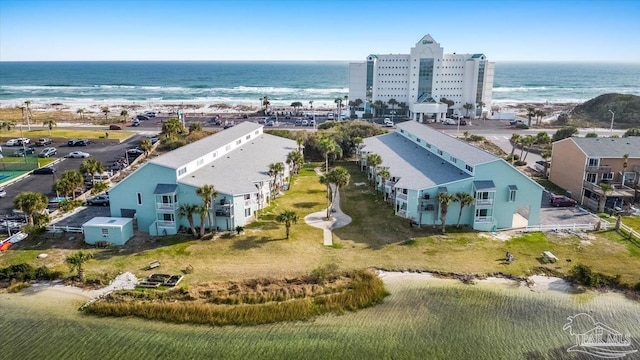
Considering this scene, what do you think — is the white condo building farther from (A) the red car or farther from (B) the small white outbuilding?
(B) the small white outbuilding

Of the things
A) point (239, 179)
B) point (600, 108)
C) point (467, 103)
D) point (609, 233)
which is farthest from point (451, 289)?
point (600, 108)

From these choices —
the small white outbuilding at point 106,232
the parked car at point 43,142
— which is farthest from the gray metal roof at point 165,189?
the parked car at point 43,142

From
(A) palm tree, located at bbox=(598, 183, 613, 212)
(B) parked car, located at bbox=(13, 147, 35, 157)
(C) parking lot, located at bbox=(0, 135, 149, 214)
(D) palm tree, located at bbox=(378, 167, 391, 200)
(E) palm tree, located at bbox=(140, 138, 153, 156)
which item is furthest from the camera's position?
(B) parked car, located at bbox=(13, 147, 35, 157)

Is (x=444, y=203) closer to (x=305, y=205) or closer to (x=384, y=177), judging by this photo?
(x=384, y=177)

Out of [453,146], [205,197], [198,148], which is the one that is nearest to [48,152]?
[198,148]

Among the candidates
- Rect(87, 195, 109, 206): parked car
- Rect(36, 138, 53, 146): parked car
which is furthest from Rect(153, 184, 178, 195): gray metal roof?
Rect(36, 138, 53, 146): parked car

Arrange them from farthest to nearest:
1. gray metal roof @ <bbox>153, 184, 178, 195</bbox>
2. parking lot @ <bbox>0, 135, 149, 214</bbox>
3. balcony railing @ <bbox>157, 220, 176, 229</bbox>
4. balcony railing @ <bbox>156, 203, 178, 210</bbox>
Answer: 1. parking lot @ <bbox>0, 135, 149, 214</bbox>
2. balcony railing @ <bbox>157, 220, 176, 229</bbox>
3. balcony railing @ <bbox>156, 203, 178, 210</bbox>
4. gray metal roof @ <bbox>153, 184, 178, 195</bbox>
